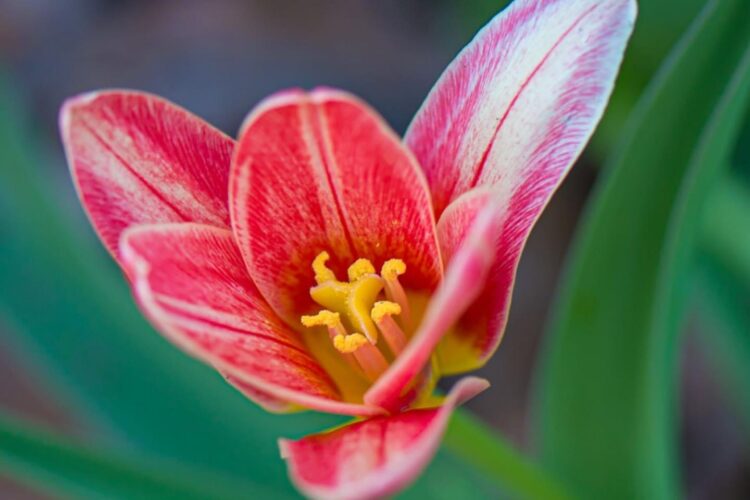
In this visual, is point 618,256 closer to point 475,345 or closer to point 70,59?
point 475,345

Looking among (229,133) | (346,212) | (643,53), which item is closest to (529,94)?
(346,212)

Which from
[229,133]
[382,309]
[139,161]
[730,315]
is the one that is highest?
[139,161]

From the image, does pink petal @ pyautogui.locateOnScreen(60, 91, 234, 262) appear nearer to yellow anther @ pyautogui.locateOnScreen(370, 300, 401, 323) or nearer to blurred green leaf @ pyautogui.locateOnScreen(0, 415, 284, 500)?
yellow anther @ pyautogui.locateOnScreen(370, 300, 401, 323)

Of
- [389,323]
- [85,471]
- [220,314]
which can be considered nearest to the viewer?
[220,314]

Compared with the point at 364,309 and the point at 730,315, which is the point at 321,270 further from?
the point at 730,315

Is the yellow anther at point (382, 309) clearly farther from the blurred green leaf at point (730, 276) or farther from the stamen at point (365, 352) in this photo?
the blurred green leaf at point (730, 276)

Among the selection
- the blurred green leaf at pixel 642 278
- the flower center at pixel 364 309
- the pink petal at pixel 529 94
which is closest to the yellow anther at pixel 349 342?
the flower center at pixel 364 309

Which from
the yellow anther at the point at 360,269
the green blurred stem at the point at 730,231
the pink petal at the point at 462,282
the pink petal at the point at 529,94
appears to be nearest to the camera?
the pink petal at the point at 462,282
